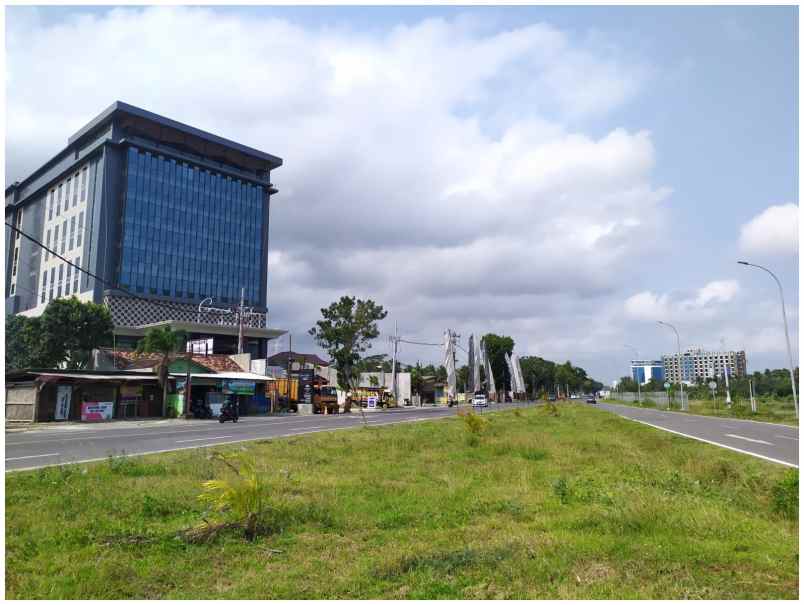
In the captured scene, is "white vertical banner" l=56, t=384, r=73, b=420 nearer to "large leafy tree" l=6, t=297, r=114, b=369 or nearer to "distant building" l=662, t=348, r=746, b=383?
"large leafy tree" l=6, t=297, r=114, b=369

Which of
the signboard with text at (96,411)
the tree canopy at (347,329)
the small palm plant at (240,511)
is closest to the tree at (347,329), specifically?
the tree canopy at (347,329)

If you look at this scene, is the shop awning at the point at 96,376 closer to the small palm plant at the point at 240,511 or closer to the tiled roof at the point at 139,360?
the tiled roof at the point at 139,360

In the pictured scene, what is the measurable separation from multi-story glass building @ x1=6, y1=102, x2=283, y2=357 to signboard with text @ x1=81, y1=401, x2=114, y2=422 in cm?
4070

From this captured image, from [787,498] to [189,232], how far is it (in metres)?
97.0

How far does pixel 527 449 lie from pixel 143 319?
78703 mm

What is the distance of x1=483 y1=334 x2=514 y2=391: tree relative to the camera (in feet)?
375

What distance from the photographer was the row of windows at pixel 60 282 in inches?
3403

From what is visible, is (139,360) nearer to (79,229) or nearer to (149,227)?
(149,227)

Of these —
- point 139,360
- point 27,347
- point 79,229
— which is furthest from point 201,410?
point 79,229

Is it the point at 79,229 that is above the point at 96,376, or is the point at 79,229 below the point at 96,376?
above

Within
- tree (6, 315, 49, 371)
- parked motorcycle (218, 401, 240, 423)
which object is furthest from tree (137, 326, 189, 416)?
tree (6, 315, 49, 371)

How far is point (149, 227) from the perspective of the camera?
90.0 metres

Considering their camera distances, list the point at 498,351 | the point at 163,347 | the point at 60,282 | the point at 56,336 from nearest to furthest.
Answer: the point at 163,347, the point at 56,336, the point at 60,282, the point at 498,351

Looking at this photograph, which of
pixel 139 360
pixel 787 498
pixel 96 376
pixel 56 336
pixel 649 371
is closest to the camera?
pixel 787 498
